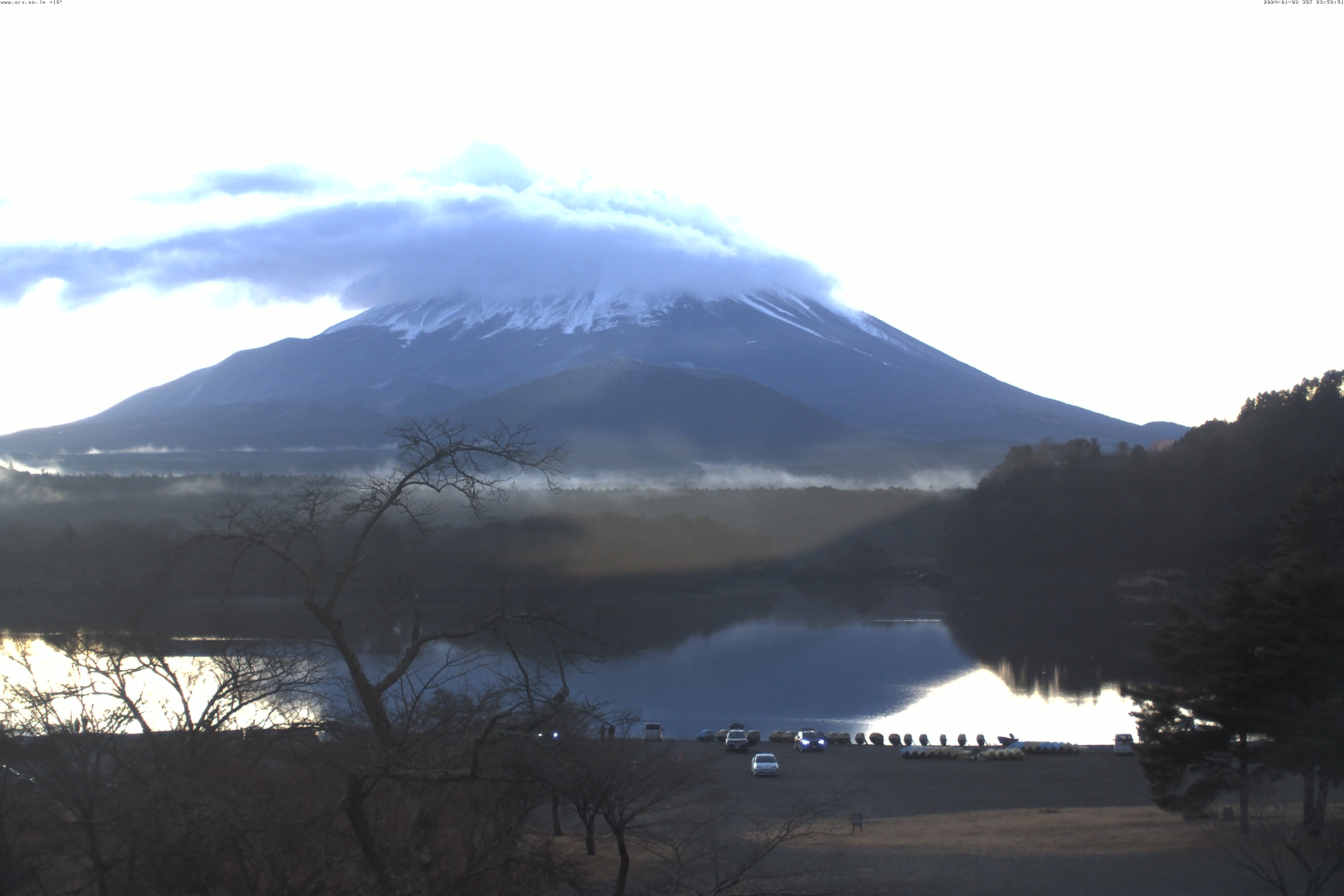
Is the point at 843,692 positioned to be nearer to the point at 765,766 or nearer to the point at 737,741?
the point at 737,741

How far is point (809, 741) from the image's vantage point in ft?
56.5

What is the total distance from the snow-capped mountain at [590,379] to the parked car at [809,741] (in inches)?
2273

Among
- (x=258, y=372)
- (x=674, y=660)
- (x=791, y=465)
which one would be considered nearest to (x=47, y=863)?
(x=674, y=660)

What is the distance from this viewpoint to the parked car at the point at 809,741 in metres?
17.1

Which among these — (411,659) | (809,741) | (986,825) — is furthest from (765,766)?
(411,659)

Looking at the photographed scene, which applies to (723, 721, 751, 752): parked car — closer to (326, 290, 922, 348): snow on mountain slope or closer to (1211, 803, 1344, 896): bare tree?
(1211, 803, 1344, 896): bare tree

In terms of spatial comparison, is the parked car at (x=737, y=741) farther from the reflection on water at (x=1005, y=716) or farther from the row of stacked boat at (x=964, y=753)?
the reflection on water at (x=1005, y=716)

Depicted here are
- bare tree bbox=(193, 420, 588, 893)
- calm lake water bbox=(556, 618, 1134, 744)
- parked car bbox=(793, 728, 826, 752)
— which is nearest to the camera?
bare tree bbox=(193, 420, 588, 893)

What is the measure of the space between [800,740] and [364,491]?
1482 cm

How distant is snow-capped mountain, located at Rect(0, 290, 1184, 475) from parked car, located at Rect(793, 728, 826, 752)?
57.7m

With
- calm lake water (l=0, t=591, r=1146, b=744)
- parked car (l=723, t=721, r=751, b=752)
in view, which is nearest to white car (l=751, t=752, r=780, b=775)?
parked car (l=723, t=721, r=751, b=752)

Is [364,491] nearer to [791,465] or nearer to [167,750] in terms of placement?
[167,750]

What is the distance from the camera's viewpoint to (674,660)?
87.9ft

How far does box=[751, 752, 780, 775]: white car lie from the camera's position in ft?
47.8
